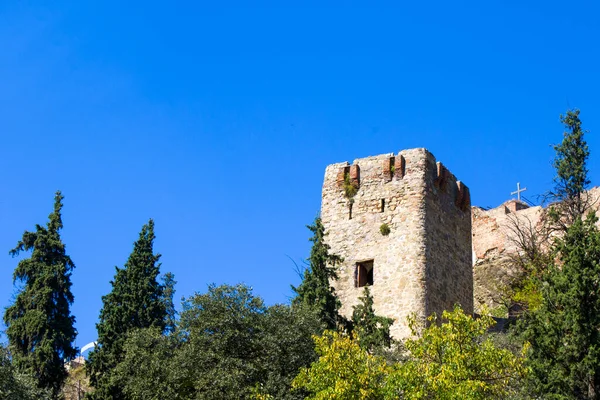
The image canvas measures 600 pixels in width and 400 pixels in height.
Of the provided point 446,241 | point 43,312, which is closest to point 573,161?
point 446,241

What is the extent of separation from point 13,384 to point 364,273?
12798mm

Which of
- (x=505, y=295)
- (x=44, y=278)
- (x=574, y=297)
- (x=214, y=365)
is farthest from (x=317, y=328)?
(x=505, y=295)

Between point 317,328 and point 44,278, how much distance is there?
10767mm

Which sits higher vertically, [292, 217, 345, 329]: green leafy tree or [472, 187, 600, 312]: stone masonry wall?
[472, 187, 600, 312]: stone masonry wall

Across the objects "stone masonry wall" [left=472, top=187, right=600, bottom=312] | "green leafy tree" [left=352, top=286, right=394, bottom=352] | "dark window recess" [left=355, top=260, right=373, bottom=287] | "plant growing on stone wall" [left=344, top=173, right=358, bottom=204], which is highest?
"stone masonry wall" [left=472, top=187, right=600, bottom=312]

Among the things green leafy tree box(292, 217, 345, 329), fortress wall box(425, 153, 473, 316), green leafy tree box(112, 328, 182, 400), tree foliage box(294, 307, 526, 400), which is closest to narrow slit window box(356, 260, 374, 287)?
green leafy tree box(292, 217, 345, 329)

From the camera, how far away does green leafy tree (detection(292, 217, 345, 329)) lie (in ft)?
108

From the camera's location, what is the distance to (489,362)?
81.8 feet

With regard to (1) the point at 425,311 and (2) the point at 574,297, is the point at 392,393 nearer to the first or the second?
(2) the point at 574,297

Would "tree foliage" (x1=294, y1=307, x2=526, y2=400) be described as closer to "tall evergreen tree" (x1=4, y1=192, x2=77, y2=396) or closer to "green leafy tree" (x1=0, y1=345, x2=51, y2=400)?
"green leafy tree" (x1=0, y1=345, x2=51, y2=400)

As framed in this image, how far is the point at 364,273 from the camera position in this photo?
120 feet

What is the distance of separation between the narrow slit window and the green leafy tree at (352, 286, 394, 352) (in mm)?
1459

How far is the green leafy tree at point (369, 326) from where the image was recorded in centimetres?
3183

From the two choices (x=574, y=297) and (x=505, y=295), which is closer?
(x=574, y=297)
